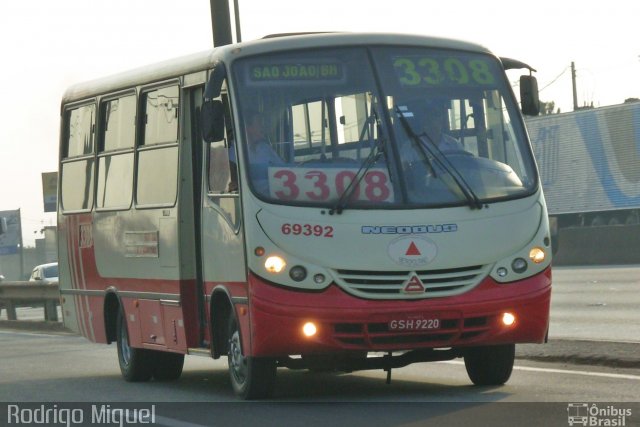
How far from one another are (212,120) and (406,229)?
1.77 meters

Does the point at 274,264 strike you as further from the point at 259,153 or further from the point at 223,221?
the point at 223,221

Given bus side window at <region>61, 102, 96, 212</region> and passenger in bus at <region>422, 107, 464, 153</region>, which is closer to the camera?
passenger in bus at <region>422, 107, 464, 153</region>

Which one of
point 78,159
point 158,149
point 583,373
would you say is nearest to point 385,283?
point 583,373

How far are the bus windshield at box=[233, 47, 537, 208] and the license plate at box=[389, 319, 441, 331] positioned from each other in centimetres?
86

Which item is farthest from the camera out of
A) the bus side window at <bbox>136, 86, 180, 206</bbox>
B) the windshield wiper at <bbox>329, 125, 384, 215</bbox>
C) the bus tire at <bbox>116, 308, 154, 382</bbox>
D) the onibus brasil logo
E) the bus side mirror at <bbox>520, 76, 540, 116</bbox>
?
the bus tire at <bbox>116, 308, 154, 382</bbox>

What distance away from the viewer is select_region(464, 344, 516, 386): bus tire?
12.1 metres

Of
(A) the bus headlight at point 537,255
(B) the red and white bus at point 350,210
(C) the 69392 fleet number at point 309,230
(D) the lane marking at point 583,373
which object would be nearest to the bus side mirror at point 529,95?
(B) the red and white bus at point 350,210

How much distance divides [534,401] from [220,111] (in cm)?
326

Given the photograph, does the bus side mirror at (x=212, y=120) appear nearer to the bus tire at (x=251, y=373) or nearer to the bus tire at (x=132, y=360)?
the bus tire at (x=251, y=373)

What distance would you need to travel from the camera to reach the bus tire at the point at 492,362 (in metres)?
12.1

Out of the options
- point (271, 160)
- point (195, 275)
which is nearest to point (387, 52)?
point (271, 160)

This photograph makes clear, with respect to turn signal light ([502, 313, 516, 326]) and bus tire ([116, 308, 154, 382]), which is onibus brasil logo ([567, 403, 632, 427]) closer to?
turn signal light ([502, 313, 516, 326])

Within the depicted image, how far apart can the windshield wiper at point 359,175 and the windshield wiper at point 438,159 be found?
0.80ft

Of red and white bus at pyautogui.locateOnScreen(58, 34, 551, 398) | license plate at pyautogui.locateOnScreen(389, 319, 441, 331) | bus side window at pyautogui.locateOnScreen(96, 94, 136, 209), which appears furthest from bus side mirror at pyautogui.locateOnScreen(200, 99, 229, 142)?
bus side window at pyautogui.locateOnScreen(96, 94, 136, 209)
